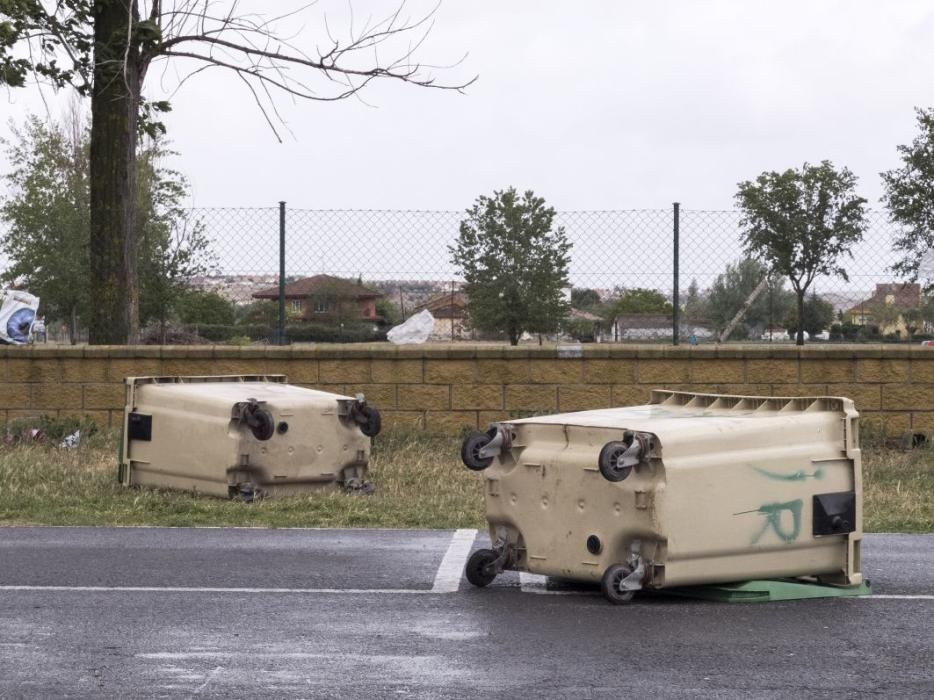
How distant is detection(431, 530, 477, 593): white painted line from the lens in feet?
26.5

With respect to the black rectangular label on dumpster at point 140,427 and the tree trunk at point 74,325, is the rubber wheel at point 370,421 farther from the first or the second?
the tree trunk at point 74,325

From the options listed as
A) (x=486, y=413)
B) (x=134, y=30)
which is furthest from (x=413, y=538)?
(x=134, y=30)

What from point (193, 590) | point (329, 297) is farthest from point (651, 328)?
point (193, 590)

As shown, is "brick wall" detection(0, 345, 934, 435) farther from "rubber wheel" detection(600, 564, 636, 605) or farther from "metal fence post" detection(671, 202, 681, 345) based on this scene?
"rubber wheel" detection(600, 564, 636, 605)

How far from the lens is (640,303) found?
1544 centimetres

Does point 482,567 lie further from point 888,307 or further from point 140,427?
point 888,307

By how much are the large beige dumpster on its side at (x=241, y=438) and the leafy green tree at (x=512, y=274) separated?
403 centimetres

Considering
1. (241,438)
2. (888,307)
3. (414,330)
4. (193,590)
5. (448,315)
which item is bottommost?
(193,590)

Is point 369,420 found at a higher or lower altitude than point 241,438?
higher

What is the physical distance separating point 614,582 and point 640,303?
8303mm

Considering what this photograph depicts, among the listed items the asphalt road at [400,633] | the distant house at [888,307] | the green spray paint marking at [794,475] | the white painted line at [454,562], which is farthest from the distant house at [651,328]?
the green spray paint marking at [794,475]

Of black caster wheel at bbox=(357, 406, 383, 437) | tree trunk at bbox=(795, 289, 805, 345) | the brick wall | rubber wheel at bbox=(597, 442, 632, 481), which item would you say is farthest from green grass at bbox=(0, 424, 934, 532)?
rubber wheel at bbox=(597, 442, 632, 481)

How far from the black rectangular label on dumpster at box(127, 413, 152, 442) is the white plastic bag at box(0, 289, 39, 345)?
442cm

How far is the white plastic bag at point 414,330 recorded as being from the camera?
15586mm
